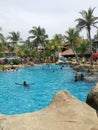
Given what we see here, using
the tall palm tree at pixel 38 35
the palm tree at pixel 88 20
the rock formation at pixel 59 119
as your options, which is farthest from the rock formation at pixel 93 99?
the tall palm tree at pixel 38 35

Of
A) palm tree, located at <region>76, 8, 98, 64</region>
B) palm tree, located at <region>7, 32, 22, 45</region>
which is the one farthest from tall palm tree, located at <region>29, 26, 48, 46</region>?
palm tree, located at <region>76, 8, 98, 64</region>

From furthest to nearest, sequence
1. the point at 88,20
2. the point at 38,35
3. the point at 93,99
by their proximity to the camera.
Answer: the point at 38,35 → the point at 88,20 → the point at 93,99

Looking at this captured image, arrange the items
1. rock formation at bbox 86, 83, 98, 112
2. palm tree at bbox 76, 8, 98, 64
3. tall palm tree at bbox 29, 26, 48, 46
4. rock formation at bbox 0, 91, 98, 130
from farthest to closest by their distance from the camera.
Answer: tall palm tree at bbox 29, 26, 48, 46, palm tree at bbox 76, 8, 98, 64, rock formation at bbox 86, 83, 98, 112, rock formation at bbox 0, 91, 98, 130

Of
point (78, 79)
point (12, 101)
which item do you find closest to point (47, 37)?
point (78, 79)

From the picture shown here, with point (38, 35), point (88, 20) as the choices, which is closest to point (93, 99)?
point (88, 20)

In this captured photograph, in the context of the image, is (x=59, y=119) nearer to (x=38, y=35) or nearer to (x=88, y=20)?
(x=88, y=20)

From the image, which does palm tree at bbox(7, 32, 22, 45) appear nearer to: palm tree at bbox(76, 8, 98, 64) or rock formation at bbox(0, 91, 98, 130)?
palm tree at bbox(76, 8, 98, 64)

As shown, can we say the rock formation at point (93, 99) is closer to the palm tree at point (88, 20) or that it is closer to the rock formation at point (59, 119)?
the rock formation at point (59, 119)

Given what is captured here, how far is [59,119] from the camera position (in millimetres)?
5441

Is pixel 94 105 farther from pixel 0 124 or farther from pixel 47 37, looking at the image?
pixel 47 37

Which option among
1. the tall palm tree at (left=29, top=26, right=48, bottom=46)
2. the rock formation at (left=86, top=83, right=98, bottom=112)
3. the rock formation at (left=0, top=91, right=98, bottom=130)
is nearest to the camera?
the rock formation at (left=0, top=91, right=98, bottom=130)

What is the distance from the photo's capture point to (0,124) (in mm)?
5223

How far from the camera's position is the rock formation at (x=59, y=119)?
5.16m

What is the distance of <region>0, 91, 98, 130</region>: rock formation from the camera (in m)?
5.16
